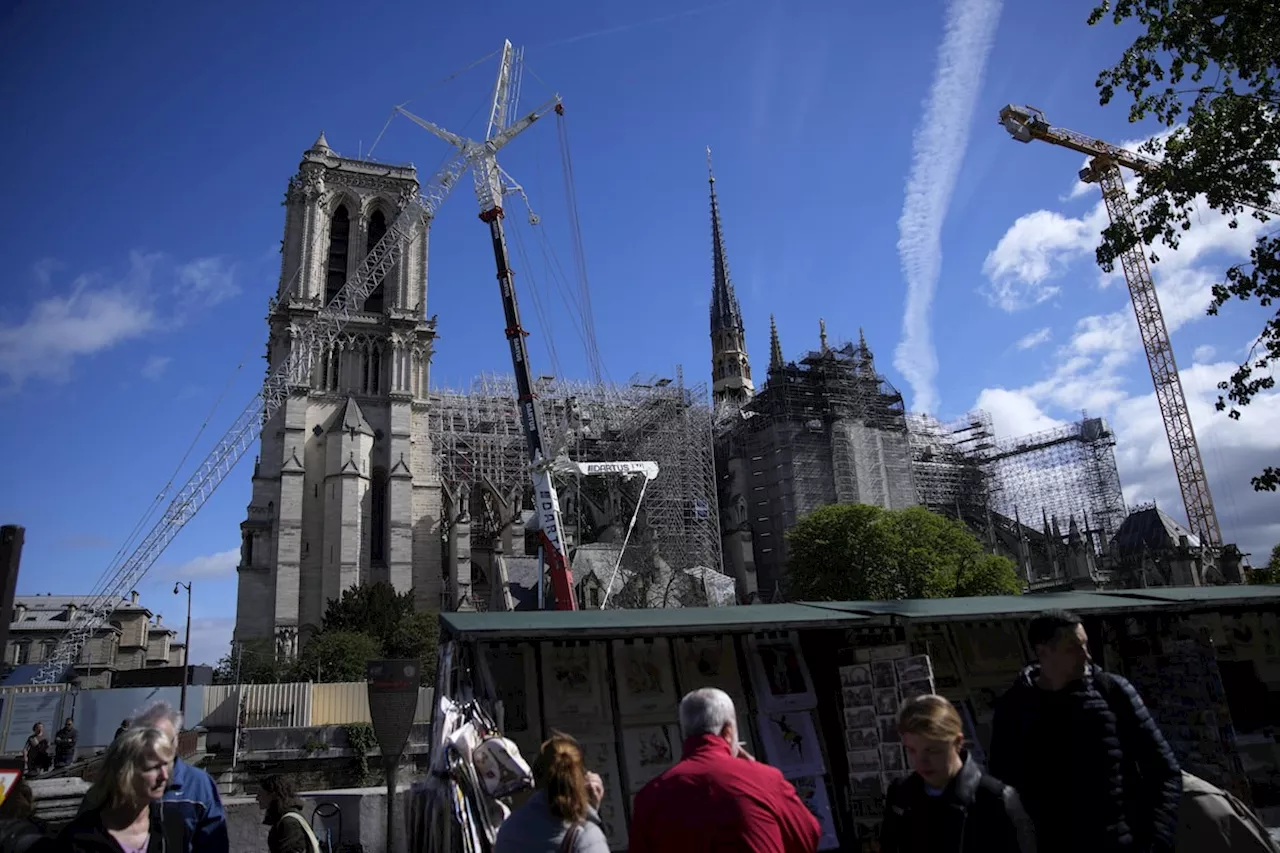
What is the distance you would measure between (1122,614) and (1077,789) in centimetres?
517

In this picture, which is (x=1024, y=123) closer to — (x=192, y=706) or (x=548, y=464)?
(x=548, y=464)

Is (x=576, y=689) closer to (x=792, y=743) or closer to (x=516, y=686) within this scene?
(x=516, y=686)

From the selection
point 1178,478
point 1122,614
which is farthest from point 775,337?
point 1122,614

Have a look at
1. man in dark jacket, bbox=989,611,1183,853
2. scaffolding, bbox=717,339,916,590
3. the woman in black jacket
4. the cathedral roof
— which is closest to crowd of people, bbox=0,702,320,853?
the woman in black jacket

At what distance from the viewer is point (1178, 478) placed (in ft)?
198

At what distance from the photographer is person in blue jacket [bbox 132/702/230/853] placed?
12.4 feet

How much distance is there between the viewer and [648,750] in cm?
749

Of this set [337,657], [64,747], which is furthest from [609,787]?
[337,657]

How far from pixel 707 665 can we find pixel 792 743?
0.99 meters

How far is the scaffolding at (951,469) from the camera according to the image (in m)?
67.6

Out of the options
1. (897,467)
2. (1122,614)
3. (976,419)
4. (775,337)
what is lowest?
(1122,614)

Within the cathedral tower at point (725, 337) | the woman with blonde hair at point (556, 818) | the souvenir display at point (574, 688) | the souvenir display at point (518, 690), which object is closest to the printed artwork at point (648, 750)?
the souvenir display at point (574, 688)

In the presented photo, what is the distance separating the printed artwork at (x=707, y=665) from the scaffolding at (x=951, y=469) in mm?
59835

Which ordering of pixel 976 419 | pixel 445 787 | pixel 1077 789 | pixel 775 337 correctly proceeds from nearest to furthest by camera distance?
1. pixel 1077 789
2. pixel 445 787
3. pixel 976 419
4. pixel 775 337
